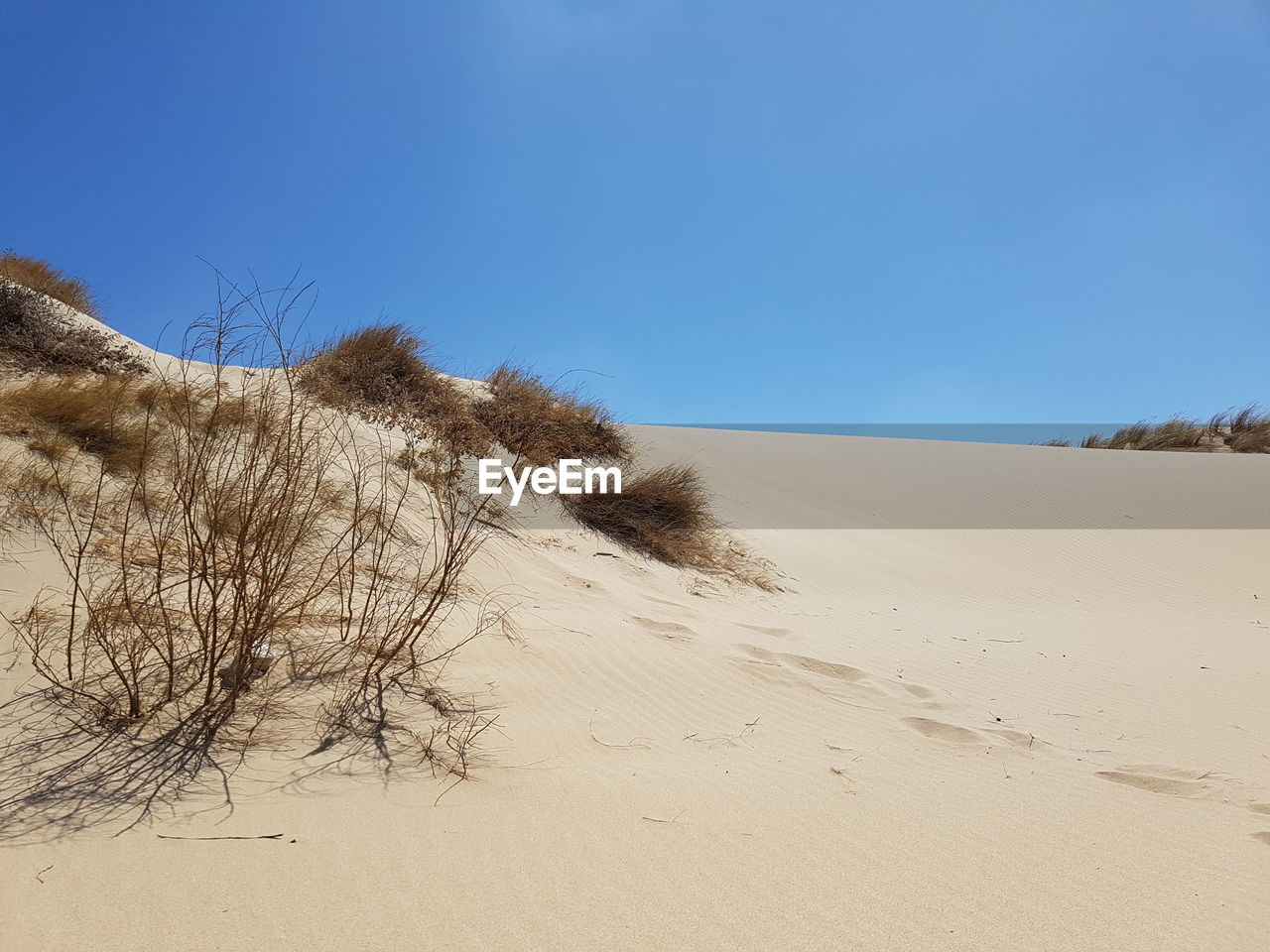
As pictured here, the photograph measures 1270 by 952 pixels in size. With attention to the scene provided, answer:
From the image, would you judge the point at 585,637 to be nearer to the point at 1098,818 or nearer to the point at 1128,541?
the point at 1098,818

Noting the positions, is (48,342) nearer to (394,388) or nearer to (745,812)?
(394,388)

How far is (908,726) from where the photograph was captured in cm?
372

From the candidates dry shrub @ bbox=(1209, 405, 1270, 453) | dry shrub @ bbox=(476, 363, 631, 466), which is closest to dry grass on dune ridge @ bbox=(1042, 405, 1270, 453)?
dry shrub @ bbox=(1209, 405, 1270, 453)

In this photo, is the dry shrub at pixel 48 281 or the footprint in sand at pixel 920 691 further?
the dry shrub at pixel 48 281

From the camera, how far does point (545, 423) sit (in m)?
9.96

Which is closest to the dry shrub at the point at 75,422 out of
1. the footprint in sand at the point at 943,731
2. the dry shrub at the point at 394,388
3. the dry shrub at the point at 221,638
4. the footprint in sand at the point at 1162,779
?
the dry shrub at the point at 221,638

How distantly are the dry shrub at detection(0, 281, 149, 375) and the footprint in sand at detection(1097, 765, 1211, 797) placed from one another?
325 inches

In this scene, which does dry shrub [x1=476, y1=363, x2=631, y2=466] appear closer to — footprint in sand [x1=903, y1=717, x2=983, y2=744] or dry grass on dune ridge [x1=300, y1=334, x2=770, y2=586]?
dry grass on dune ridge [x1=300, y1=334, x2=770, y2=586]

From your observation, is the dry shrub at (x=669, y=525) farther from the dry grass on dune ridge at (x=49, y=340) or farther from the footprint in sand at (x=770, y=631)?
the dry grass on dune ridge at (x=49, y=340)

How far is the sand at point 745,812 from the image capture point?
1913mm

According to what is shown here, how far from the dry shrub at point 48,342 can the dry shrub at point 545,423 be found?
12.9 ft

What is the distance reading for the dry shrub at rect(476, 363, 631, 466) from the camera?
9586 mm

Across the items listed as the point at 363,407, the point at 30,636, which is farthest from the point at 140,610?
the point at 363,407

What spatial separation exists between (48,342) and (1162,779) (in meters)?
9.46
